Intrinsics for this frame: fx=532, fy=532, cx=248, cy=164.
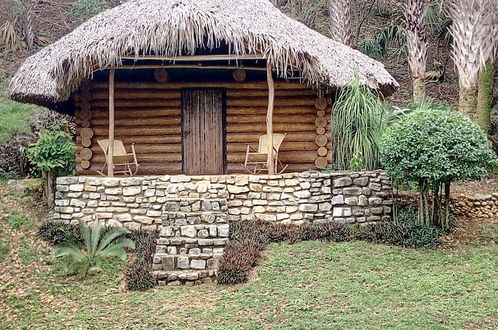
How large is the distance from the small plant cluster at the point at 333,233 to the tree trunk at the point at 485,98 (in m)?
5.31

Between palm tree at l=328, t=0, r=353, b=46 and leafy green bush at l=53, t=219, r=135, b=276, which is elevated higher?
palm tree at l=328, t=0, r=353, b=46

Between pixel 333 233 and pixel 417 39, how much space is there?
742cm

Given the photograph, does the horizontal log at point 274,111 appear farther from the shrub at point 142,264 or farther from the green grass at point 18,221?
the green grass at point 18,221

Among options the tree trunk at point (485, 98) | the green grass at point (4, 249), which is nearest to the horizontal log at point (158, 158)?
the green grass at point (4, 249)

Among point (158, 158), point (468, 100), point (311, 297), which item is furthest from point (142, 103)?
point (468, 100)

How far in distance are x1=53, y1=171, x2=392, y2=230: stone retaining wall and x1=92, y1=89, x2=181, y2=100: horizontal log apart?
9.34 feet

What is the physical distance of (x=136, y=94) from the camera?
12.2 metres

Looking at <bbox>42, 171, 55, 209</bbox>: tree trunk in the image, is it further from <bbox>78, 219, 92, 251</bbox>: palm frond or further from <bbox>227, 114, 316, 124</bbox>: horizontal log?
<bbox>227, 114, 316, 124</bbox>: horizontal log

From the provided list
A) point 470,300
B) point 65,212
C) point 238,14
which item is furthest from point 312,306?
point 238,14

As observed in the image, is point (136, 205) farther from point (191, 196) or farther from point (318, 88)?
point (318, 88)

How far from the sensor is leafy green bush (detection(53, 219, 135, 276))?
8.34 metres

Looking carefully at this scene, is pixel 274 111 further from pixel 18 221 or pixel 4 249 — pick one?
pixel 4 249

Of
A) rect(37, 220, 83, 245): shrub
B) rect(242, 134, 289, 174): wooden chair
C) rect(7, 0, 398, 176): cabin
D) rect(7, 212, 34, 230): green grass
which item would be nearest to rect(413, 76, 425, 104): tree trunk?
rect(7, 0, 398, 176): cabin

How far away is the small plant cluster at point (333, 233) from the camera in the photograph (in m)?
8.97
